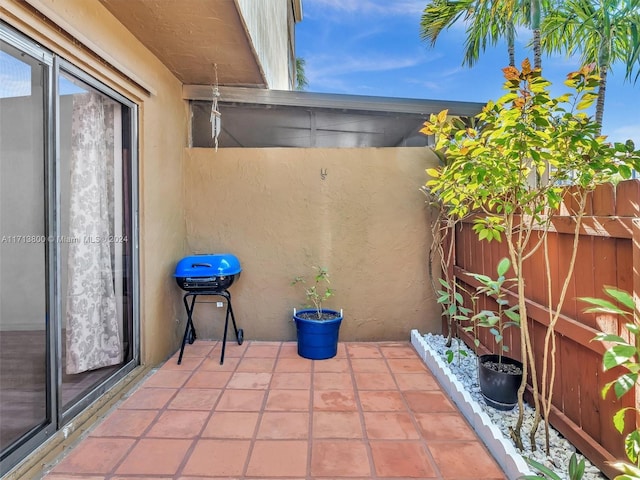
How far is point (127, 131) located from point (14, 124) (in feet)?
3.45

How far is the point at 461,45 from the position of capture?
6.66 m

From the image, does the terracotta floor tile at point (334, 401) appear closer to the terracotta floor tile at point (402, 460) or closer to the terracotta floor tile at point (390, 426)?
the terracotta floor tile at point (390, 426)

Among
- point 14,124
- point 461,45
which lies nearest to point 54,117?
point 14,124

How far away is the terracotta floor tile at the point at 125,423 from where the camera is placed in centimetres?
212

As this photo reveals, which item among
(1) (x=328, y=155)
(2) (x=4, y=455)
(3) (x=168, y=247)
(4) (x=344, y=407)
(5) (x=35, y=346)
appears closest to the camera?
(2) (x=4, y=455)

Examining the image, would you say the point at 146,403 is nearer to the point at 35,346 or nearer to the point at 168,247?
the point at 35,346

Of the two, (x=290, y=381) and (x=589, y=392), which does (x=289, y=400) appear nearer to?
(x=290, y=381)

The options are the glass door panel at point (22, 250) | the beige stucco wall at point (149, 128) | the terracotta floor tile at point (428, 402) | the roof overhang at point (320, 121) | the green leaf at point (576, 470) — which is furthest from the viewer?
the roof overhang at point (320, 121)

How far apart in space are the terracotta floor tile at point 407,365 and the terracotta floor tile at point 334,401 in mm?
618

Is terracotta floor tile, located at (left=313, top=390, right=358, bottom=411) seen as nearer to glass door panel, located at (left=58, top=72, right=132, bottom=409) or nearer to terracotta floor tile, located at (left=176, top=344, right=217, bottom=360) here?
terracotta floor tile, located at (left=176, top=344, right=217, bottom=360)

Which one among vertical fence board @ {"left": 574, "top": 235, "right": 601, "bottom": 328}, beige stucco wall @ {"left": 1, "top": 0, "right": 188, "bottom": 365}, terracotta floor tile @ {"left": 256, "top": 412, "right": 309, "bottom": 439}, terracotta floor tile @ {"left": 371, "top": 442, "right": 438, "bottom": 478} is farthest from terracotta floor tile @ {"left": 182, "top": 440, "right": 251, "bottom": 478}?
vertical fence board @ {"left": 574, "top": 235, "right": 601, "bottom": 328}

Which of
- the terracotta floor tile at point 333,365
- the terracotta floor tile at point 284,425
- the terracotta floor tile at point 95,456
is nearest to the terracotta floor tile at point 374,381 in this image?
the terracotta floor tile at point 333,365

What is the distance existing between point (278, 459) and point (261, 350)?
64.5 inches

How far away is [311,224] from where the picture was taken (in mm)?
3693
